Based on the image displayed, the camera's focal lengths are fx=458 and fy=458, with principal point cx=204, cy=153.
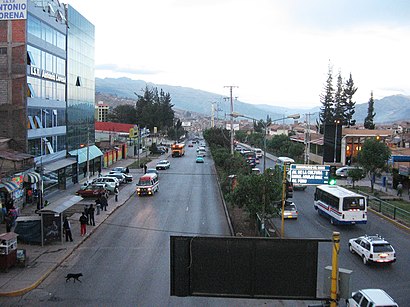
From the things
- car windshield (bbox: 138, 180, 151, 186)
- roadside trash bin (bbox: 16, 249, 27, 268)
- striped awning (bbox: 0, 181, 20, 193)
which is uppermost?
striped awning (bbox: 0, 181, 20, 193)

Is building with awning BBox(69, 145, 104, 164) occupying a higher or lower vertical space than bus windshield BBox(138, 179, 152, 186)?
higher

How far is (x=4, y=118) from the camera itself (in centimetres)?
3231

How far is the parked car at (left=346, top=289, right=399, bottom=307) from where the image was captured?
1255 cm

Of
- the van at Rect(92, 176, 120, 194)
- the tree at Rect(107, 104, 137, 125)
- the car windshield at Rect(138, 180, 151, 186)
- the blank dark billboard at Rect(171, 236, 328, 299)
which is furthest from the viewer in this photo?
the tree at Rect(107, 104, 137, 125)

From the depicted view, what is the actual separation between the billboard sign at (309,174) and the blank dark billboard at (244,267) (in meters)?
16.9

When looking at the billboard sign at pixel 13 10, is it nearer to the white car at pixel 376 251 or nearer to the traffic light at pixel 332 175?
the traffic light at pixel 332 175

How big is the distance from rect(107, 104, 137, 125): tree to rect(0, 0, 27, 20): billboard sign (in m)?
107

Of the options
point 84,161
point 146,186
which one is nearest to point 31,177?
point 146,186

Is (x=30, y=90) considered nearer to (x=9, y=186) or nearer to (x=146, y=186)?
(x=9, y=186)

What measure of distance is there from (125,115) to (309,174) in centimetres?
13015

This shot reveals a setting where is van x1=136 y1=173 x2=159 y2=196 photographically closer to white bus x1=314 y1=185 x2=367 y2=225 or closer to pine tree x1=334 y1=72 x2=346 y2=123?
white bus x1=314 y1=185 x2=367 y2=225

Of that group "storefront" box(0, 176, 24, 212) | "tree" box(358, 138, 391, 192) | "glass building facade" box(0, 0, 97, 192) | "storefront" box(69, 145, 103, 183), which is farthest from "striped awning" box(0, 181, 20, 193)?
"tree" box(358, 138, 391, 192)

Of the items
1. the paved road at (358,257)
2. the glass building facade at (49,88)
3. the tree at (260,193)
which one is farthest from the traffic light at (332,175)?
the glass building facade at (49,88)

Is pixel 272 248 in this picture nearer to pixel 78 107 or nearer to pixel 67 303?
pixel 67 303
